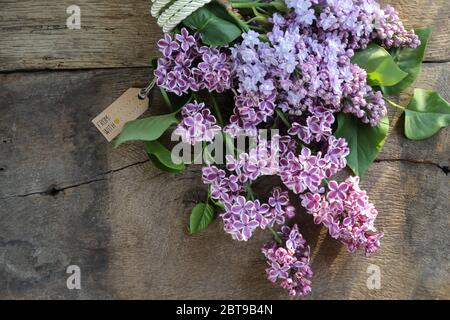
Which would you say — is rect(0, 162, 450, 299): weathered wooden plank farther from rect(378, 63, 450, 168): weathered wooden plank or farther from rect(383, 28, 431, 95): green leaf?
rect(383, 28, 431, 95): green leaf

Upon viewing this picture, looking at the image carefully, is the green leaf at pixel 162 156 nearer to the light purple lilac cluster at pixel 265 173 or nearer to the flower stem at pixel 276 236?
the light purple lilac cluster at pixel 265 173

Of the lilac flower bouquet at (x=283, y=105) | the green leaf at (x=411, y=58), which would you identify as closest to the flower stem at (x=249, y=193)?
the lilac flower bouquet at (x=283, y=105)

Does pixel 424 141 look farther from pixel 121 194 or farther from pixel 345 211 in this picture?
pixel 121 194

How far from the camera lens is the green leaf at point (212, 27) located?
34.7 inches

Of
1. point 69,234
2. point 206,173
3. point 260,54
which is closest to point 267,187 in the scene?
point 206,173

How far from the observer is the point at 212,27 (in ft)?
2.91

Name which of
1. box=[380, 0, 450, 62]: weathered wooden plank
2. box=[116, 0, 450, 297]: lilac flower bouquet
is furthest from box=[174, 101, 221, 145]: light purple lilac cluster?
box=[380, 0, 450, 62]: weathered wooden plank

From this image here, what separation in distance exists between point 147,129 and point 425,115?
0.54 meters

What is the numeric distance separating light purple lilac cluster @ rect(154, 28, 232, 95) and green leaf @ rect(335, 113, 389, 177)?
0.24m

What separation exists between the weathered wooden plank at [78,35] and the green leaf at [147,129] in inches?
6.4

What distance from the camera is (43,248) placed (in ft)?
3.42

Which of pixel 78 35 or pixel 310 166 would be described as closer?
pixel 310 166

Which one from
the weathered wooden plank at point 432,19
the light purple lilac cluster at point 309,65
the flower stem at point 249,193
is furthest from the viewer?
the weathered wooden plank at point 432,19

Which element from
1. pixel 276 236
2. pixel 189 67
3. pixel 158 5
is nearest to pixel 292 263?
pixel 276 236
